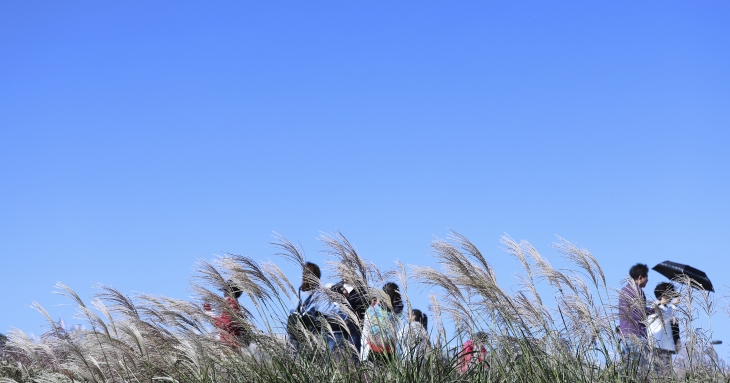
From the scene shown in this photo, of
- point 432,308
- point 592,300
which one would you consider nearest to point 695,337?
point 592,300

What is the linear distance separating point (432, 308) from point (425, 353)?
0.47 m

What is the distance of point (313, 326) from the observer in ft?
16.8

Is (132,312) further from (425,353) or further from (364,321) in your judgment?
(425,353)

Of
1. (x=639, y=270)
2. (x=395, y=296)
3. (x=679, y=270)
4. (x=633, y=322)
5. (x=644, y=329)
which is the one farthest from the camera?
(x=639, y=270)

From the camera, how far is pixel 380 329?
477cm

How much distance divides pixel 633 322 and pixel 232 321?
2.52 metres

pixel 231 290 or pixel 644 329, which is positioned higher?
pixel 231 290

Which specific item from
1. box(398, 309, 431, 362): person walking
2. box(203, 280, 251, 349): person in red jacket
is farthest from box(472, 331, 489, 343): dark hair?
box(203, 280, 251, 349): person in red jacket

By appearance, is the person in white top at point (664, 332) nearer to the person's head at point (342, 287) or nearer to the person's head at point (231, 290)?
the person's head at point (342, 287)

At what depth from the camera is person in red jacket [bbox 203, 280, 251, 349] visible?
15.3ft

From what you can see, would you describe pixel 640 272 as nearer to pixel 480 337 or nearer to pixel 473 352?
pixel 480 337

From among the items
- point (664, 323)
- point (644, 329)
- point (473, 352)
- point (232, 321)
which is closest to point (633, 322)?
point (664, 323)

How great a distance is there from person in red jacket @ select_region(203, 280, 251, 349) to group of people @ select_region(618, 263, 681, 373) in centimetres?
233

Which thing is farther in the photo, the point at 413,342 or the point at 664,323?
the point at 664,323
